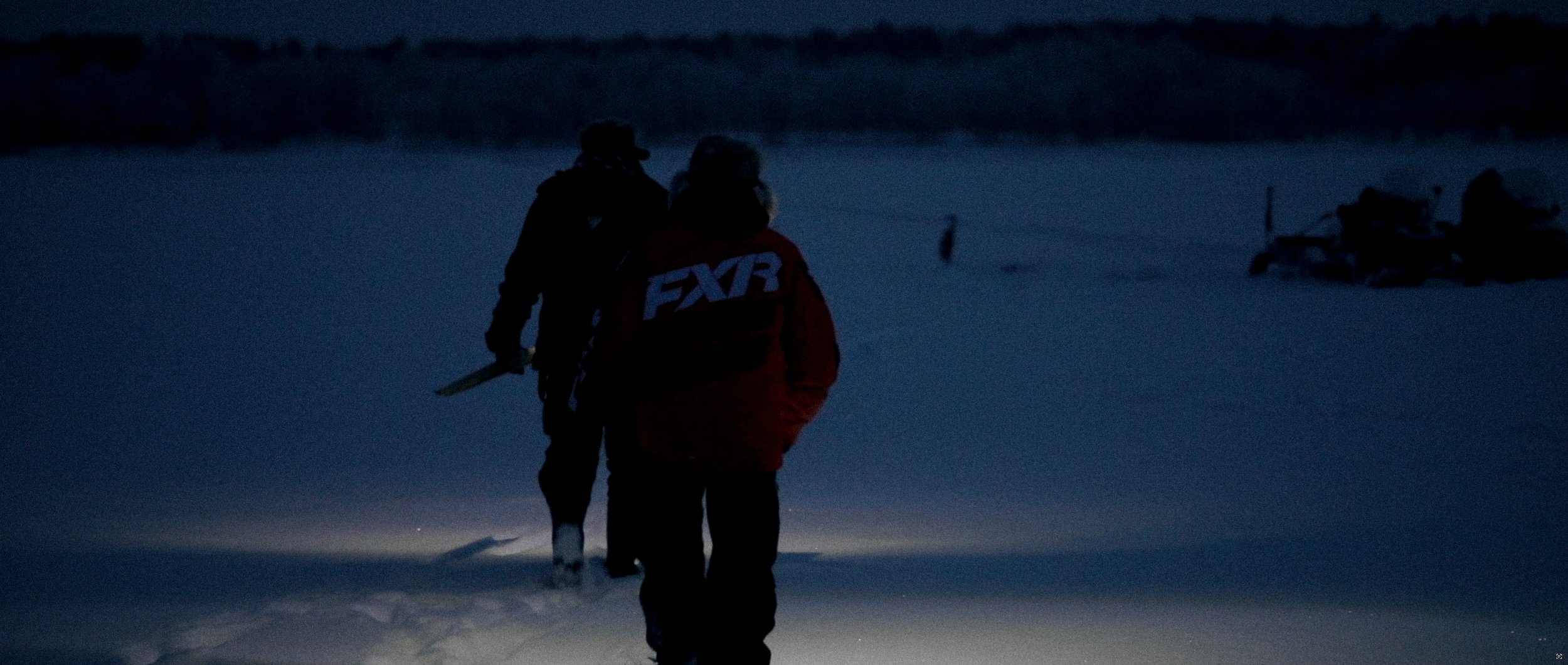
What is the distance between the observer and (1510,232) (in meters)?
19.0

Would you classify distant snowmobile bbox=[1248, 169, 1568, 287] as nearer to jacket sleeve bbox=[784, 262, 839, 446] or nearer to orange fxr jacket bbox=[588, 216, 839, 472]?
jacket sleeve bbox=[784, 262, 839, 446]

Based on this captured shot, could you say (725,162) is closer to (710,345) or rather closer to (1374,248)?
(710,345)

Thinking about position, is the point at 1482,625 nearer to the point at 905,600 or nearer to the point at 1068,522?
the point at 905,600

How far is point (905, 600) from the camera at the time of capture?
181 inches

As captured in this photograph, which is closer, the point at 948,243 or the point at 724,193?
the point at 724,193

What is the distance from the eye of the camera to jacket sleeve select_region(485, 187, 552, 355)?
4707 millimetres

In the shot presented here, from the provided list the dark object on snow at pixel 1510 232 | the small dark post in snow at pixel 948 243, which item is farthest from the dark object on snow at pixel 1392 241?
the small dark post in snow at pixel 948 243

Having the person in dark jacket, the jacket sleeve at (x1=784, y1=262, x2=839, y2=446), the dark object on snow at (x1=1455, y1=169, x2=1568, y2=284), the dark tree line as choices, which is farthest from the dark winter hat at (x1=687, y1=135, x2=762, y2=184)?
the dark tree line

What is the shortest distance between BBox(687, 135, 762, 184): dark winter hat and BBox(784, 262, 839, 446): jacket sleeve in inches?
9.8

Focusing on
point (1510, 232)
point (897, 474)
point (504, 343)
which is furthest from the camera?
point (1510, 232)

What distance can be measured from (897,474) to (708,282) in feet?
15.1

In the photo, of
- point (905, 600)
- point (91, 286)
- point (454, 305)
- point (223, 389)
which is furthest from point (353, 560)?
point (91, 286)

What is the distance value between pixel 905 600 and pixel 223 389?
819 cm

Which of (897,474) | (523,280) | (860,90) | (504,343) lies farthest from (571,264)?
(860,90)
